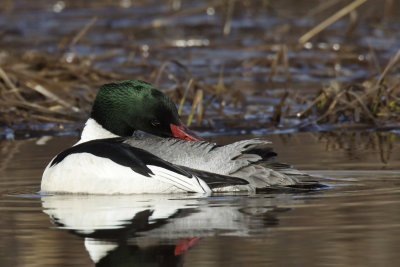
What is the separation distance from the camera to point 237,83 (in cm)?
1355

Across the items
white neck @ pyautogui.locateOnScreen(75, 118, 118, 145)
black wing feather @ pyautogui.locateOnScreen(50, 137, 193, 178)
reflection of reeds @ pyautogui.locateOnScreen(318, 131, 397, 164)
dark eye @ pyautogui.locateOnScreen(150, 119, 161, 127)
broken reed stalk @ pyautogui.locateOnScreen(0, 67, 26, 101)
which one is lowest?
reflection of reeds @ pyautogui.locateOnScreen(318, 131, 397, 164)

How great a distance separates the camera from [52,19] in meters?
20.7

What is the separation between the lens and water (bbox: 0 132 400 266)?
4.80m

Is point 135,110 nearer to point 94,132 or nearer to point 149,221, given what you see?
point 94,132

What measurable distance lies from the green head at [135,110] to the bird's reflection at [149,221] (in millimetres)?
759

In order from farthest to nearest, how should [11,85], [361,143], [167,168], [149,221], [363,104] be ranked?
[11,85] < [363,104] < [361,143] < [167,168] < [149,221]

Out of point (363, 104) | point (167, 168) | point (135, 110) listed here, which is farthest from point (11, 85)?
point (167, 168)

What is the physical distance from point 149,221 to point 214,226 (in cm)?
41

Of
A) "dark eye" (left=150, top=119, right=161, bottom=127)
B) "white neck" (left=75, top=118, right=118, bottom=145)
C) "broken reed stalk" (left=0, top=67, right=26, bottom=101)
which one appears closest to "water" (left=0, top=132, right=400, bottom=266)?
"white neck" (left=75, top=118, right=118, bottom=145)

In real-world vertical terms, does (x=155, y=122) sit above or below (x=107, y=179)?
above

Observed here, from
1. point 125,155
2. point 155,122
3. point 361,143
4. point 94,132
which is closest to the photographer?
point 125,155

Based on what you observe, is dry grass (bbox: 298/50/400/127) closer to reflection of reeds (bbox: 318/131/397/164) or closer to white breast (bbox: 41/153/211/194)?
reflection of reeds (bbox: 318/131/397/164)

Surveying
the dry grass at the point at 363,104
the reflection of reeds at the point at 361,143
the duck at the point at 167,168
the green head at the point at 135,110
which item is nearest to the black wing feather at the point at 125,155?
the duck at the point at 167,168

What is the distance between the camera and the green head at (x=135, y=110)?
7.16 m
